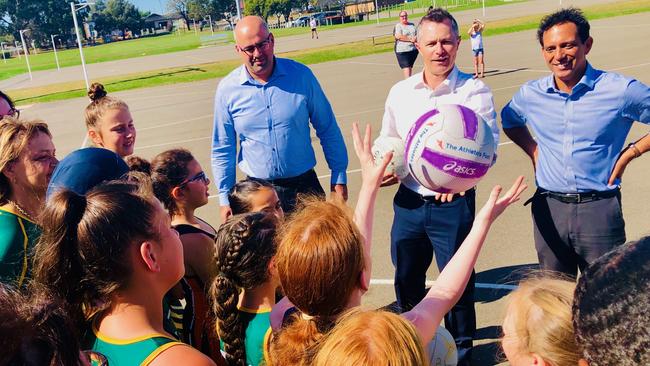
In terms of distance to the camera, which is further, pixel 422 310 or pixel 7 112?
pixel 7 112

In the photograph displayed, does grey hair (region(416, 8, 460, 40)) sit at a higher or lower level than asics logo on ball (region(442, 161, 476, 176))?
higher

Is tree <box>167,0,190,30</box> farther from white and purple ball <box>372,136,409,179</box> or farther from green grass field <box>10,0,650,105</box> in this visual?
white and purple ball <box>372,136,409,179</box>

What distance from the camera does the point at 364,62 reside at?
1055 inches

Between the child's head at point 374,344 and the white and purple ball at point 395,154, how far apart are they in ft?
7.45

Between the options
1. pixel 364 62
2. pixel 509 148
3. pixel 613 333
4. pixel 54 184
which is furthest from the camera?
pixel 364 62

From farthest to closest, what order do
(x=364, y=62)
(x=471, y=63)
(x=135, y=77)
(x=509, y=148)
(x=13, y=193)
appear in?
(x=135, y=77)
(x=364, y=62)
(x=471, y=63)
(x=509, y=148)
(x=13, y=193)

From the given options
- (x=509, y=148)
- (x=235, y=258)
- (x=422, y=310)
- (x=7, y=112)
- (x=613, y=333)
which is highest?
(x=7, y=112)

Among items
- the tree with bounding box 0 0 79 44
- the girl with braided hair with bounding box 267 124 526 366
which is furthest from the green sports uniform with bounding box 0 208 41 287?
the tree with bounding box 0 0 79 44

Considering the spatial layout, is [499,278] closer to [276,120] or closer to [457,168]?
[457,168]

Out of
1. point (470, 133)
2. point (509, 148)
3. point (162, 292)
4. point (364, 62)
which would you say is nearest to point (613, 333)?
point (162, 292)

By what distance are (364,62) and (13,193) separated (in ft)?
79.5

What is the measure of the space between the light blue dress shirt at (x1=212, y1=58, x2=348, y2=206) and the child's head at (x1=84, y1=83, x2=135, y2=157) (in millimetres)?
804

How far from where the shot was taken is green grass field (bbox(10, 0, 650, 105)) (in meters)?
28.1

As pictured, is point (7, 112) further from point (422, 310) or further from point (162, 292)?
point (422, 310)
